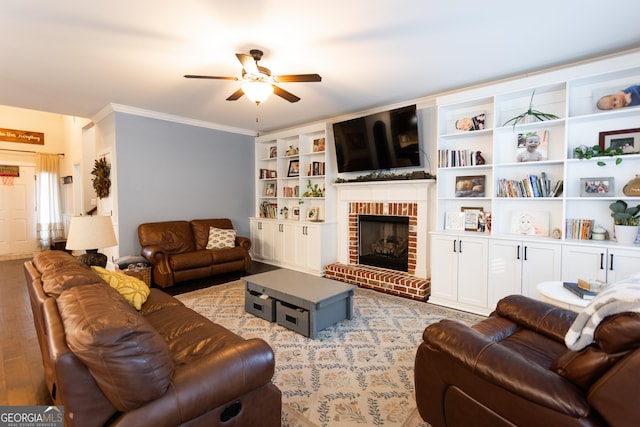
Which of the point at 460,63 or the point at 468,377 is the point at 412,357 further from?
the point at 460,63

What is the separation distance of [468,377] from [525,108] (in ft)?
10.5

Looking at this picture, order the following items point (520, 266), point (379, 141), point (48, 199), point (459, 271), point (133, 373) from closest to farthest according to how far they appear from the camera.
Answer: point (133, 373) < point (520, 266) < point (459, 271) < point (379, 141) < point (48, 199)

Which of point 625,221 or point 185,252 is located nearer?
point 625,221

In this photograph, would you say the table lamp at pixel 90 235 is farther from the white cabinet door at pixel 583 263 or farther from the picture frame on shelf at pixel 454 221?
the white cabinet door at pixel 583 263

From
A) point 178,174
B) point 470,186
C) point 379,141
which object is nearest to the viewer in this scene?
point 470,186

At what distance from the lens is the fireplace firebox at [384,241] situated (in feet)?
15.0

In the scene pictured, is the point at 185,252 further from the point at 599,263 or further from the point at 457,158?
the point at 599,263

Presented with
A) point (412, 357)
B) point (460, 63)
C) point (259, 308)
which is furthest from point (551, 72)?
point (259, 308)

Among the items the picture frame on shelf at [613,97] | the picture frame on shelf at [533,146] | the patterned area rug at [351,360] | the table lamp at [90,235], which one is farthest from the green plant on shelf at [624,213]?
the table lamp at [90,235]

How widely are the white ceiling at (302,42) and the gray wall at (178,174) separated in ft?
3.03

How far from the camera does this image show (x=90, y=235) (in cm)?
255

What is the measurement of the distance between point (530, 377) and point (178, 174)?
5.25 m

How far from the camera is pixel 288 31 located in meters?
2.50

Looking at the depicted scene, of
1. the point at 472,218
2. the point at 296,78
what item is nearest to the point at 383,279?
the point at 472,218
